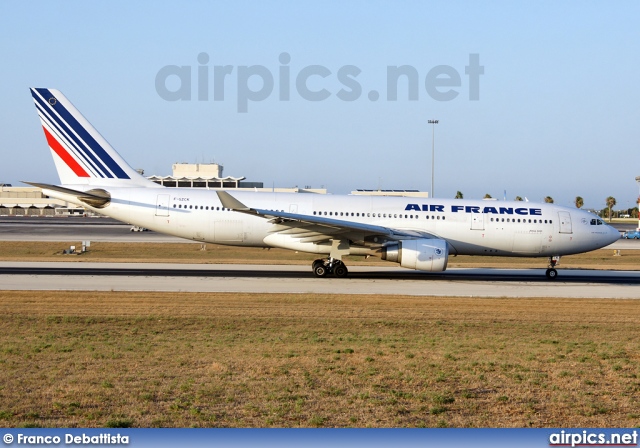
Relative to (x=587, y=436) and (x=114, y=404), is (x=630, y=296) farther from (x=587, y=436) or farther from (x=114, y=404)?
(x=114, y=404)

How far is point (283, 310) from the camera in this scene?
1938 cm

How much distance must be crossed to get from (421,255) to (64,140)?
16.0 metres

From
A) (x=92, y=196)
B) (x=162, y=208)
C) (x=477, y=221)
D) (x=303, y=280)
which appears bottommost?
(x=303, y=280)

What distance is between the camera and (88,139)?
3075cm

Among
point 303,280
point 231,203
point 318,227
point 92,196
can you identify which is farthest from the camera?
point 92,196

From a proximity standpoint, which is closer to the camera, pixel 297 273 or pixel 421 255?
pixel 421 255

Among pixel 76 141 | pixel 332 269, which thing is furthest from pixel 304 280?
pixel 76 141

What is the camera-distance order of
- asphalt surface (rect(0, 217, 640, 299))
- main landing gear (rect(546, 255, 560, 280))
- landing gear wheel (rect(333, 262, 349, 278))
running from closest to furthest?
1. asphalt surface (rect(0, 217, 640, 299))
2. landing gear wheel (rect(333, 262, 349, 278))
3. main landing gear (rect(546, 255, 560, 280))

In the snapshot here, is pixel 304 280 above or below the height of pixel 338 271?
below

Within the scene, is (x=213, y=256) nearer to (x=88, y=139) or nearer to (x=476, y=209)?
(x=88, y=139)

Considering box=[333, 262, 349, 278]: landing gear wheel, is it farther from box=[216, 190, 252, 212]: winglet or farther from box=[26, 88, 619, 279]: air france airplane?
box=[216, 190, 252, 212]: winglet

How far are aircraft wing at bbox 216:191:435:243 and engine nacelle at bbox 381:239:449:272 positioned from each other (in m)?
0.96

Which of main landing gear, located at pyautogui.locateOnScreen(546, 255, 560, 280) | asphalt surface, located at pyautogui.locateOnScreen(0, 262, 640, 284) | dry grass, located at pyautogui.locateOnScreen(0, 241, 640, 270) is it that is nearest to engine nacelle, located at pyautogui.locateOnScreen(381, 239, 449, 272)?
asphalt surface, located at pyautogui.locateOnScreen(0, 262, 640, 284)

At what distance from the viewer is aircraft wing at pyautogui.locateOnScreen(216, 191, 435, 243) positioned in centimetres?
Result: 2719
